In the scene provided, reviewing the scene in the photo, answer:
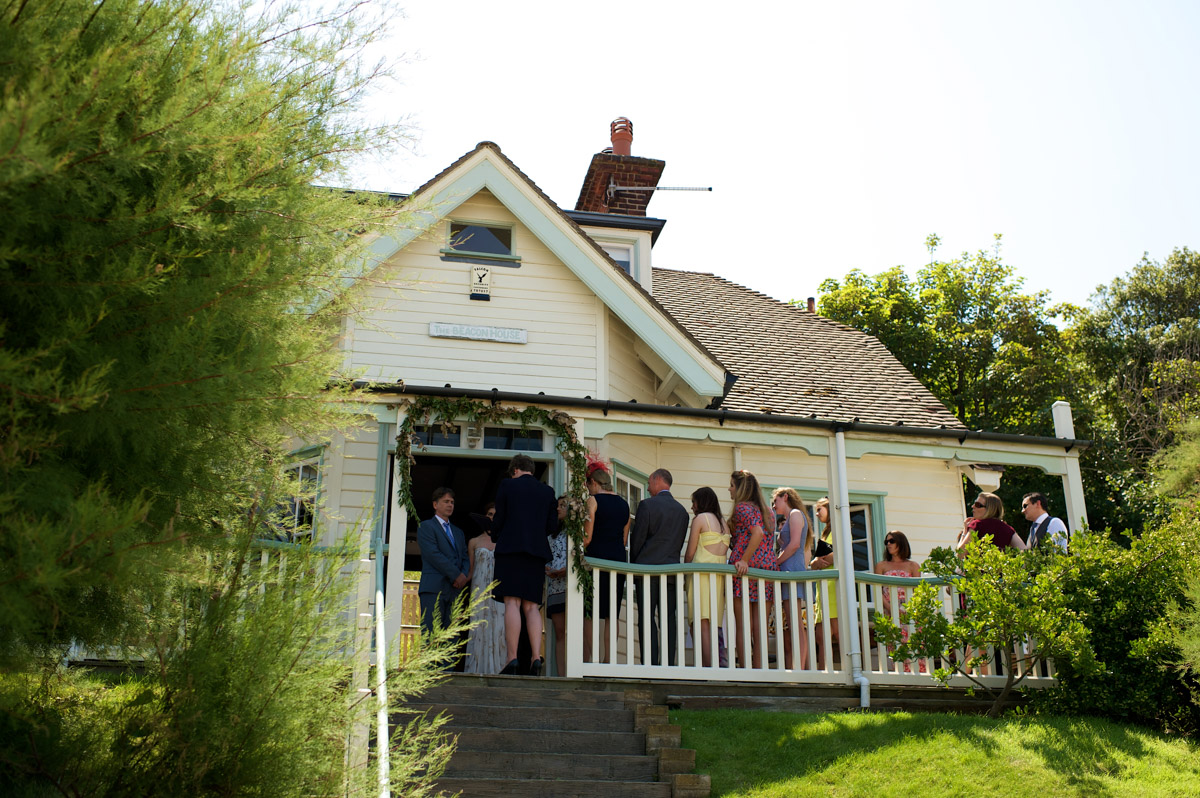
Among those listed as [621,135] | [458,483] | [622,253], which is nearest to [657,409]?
[622,253]

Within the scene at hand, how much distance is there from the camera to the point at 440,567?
9.46m

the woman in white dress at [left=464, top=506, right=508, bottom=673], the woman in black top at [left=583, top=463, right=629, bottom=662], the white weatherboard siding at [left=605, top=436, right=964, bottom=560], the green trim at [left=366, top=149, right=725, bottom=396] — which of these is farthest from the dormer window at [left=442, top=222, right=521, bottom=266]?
the woman in white dress at [left=464, top=506, right=508, bottom=673]

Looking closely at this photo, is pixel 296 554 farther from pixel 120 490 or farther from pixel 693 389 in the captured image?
pixel 693 389

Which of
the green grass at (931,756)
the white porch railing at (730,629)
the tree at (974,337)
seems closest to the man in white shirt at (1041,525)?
the white porch railing at (730,629)

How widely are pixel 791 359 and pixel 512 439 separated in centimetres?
676

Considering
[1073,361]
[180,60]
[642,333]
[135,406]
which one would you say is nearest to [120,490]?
[135,406]

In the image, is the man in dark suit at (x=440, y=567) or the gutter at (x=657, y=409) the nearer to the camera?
the man in dark suit at (x=440, y=567)

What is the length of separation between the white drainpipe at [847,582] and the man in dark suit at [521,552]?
2810 millimetres

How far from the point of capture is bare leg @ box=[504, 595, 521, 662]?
29.1 ft

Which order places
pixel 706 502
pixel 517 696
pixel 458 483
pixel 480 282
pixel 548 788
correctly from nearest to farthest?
pixel 548 788, pixel 517 696, pixel 706 502, pixel 480 282, pixel 458 483

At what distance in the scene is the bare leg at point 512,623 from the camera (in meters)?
8.88

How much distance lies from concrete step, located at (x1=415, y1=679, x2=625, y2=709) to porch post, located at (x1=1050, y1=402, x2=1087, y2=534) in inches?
210

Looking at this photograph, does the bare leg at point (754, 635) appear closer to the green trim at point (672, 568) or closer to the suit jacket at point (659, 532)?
the green trim at point (672, 568)

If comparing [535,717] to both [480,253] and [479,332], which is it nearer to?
[479,332]
